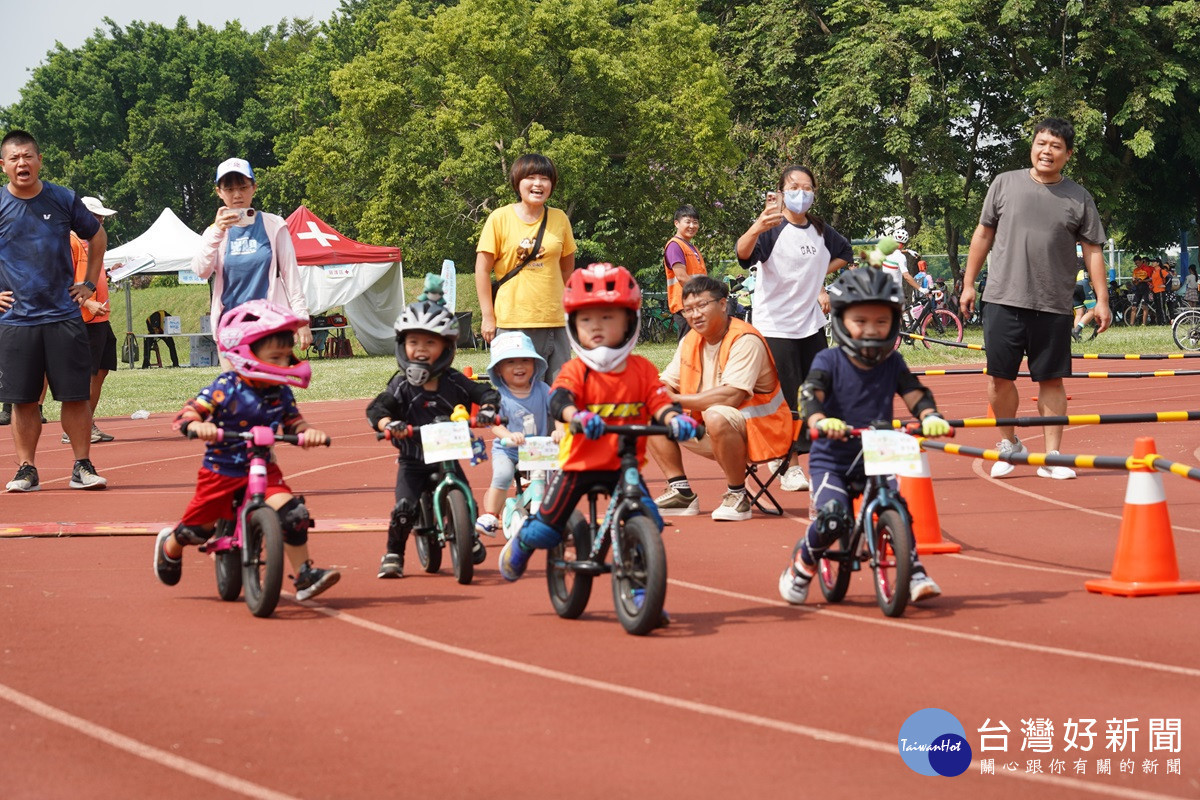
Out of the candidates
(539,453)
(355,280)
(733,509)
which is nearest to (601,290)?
(539,453)

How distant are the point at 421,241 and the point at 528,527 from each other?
39631 millimetres

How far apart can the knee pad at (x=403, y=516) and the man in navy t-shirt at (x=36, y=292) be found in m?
4.53

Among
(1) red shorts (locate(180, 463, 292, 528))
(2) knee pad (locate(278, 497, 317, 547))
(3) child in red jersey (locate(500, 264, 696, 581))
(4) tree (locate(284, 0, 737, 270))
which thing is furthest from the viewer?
(4) tree (locate(284, 0, 737, 270))

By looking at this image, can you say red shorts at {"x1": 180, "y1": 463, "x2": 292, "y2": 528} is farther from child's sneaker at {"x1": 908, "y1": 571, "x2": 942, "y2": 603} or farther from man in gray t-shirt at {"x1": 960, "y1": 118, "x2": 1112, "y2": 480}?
man in gray t-shirt at {"x1": 960, "y1": 118, "x2": 1112, "y2": 480}

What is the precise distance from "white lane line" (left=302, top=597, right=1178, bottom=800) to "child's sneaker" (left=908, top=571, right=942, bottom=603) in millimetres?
1803

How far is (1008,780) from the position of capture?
4.59m

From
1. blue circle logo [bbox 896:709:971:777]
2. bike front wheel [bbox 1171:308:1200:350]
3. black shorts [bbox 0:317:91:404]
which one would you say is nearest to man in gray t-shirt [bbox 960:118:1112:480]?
blue circle logo [bbox 896:709:971:777]

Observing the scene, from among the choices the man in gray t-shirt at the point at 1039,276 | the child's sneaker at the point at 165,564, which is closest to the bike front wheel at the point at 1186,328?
the man in gray t-shirt at the point at 1039,276

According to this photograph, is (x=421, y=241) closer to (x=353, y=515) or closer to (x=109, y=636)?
(x=353, y=515)

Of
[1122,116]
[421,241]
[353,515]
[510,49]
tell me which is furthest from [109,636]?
[421,241]

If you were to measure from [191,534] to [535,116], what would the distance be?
36434mm

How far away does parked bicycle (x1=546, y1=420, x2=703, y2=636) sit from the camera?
6.35m

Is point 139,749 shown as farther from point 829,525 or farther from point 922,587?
point 922,587

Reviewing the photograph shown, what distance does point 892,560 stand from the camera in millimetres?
6871
